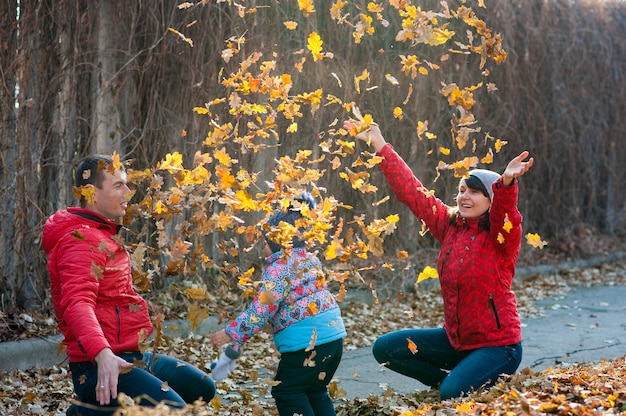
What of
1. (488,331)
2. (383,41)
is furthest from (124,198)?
(383,41)

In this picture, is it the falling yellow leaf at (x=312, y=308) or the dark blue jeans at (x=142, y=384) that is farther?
the falling yellow leaf at (x=312, y=308)

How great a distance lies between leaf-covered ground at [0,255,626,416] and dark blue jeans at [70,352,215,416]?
0.12 meters

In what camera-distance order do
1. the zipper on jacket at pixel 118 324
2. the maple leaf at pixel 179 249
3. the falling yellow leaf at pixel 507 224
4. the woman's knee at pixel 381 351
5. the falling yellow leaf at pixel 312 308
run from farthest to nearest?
the woman's knee at pixel 381 351 < the falling yellow leaf at pixel 507 224 < the maple leaf at pixel 179 249 < the falling yellow leaf at pixel 312 308 < the zipper on jacket at pixel 118 324

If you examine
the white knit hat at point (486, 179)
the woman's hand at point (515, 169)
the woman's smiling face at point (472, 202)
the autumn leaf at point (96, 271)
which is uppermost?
the woman's hand at point (515, 169)

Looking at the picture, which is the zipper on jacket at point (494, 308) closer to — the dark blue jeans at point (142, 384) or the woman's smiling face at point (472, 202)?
the woman's smiling face at point (472, 202)

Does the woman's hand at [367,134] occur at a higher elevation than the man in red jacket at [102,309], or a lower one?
higher

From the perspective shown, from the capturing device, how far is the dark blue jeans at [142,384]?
3.51 metres

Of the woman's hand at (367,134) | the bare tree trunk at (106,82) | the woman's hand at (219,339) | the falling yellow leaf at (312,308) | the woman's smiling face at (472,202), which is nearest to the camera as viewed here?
the woman's hand at (219,339)

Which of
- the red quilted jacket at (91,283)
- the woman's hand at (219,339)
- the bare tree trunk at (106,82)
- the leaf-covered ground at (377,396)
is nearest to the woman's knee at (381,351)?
the leaf-covered ground at (377,396)

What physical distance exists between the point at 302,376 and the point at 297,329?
213 millimetres

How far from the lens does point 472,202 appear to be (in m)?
4.57

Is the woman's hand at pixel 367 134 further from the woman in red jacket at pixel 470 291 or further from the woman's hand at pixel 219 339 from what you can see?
the woman's hand at pixel 219 339

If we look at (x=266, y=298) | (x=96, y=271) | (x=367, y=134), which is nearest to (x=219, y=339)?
(x=266, y=298)

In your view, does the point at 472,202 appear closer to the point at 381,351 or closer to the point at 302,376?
the point at 381,351
